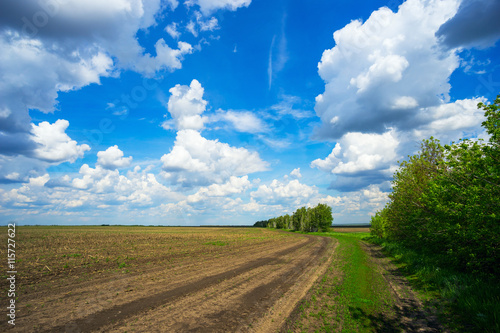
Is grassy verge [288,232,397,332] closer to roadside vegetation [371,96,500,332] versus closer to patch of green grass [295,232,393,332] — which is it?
patch of green grass [295,232,393,332]

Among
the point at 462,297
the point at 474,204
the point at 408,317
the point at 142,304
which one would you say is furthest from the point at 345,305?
the point at 142,304

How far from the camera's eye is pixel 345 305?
31.6 ft

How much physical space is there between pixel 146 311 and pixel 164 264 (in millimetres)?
10202

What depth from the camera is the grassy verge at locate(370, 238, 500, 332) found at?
7.52m

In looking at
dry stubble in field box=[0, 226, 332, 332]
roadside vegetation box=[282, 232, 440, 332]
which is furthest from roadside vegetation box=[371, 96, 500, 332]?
dry stubble in field box=[0, 226, 332, 332]

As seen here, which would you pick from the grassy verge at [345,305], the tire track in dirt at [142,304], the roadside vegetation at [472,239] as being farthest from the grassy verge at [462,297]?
the tire track in dirt at [142,304]

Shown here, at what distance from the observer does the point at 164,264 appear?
18156 mm

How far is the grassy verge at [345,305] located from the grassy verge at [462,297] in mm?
1930

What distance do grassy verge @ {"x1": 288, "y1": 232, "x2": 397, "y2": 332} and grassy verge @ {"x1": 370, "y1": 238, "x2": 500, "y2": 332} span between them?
1930 millimetres

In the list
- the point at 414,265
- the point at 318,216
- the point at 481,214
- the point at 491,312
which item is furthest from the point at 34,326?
the point at 318,216

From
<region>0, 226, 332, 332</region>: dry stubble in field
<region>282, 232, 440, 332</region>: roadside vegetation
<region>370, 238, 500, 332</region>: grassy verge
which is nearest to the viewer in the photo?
<region>370, 238, 500, 332</region>: grassy verge

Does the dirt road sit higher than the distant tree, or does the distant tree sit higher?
the distant tree

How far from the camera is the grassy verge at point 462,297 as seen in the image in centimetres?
752

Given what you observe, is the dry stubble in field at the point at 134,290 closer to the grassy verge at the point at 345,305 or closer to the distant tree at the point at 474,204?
the grassy verge at the point at 345,305
